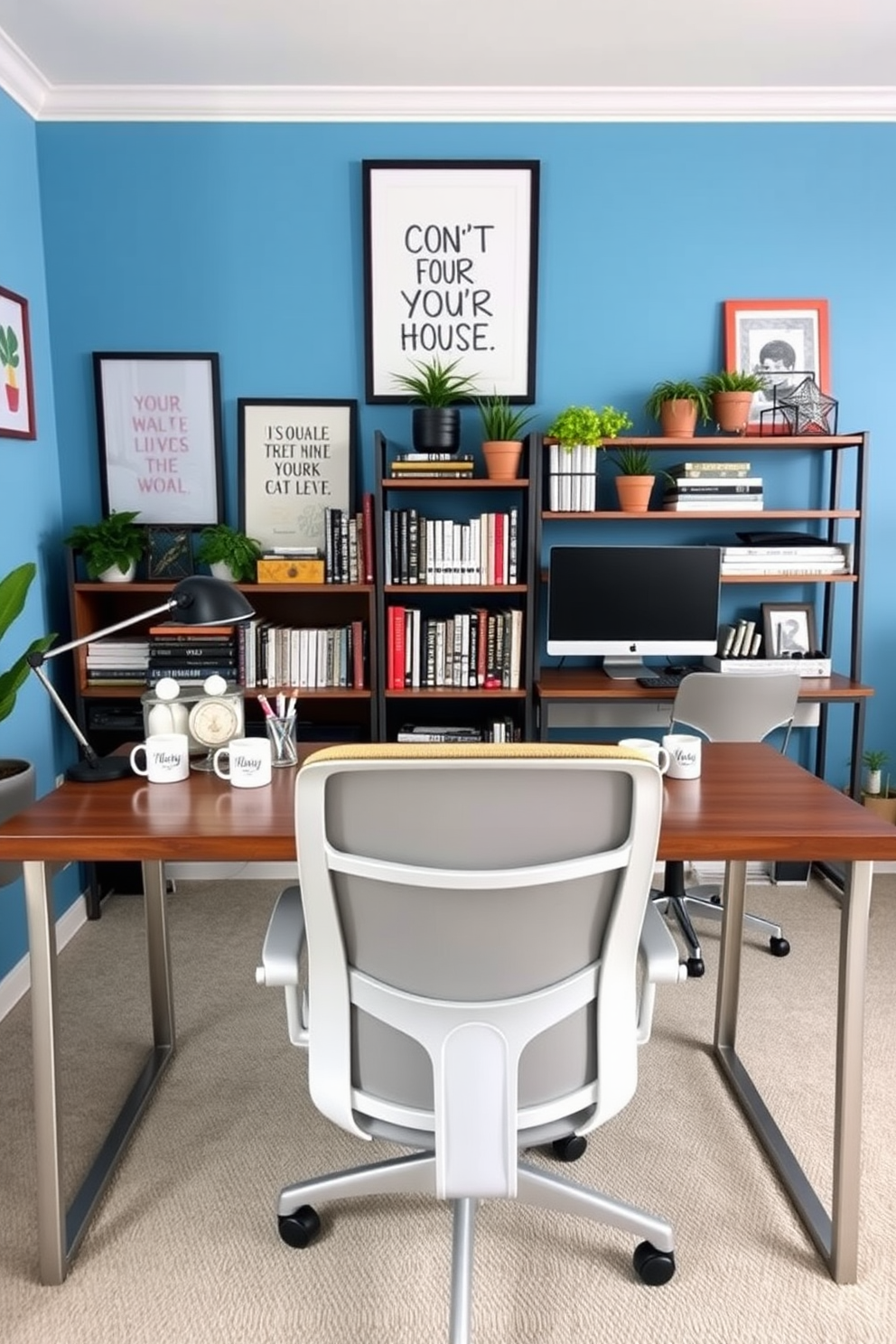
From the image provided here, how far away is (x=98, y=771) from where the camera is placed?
1938mm

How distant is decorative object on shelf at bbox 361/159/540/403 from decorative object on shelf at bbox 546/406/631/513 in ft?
1.05

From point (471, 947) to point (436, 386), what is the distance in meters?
2.42

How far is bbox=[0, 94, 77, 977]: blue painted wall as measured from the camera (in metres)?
2.91

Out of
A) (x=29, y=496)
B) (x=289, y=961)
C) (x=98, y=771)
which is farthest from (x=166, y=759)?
(x=29, y=496)

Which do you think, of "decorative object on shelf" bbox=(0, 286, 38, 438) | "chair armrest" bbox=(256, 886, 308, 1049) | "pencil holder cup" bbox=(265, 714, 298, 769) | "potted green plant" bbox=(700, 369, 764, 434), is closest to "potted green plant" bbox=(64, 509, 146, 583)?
"decorative object on shelf" bbox=(0, 286, 38, 438)

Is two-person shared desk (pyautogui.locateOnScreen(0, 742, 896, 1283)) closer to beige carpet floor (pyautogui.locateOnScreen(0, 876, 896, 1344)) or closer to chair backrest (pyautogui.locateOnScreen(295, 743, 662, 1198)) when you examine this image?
beige carpet floor (pyautogui.locateOnScreen(0, 876, 896, 1344))

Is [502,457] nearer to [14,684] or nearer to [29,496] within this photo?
[29,496]

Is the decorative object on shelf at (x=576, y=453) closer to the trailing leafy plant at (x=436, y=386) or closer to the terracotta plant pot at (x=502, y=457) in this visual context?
the terracotta plant pot at (x=502, y=457)

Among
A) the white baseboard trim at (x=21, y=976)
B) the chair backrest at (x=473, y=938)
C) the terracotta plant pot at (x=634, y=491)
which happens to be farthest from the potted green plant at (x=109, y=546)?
the chair backrest at (x=473, y=938)

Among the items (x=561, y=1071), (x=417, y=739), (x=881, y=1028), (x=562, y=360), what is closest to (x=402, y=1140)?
(x=561, y=1071)

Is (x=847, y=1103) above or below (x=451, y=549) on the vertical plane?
below

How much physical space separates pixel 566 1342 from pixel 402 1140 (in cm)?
50

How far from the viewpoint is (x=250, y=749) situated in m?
1.86

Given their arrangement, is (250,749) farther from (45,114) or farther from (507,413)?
(45,114)
